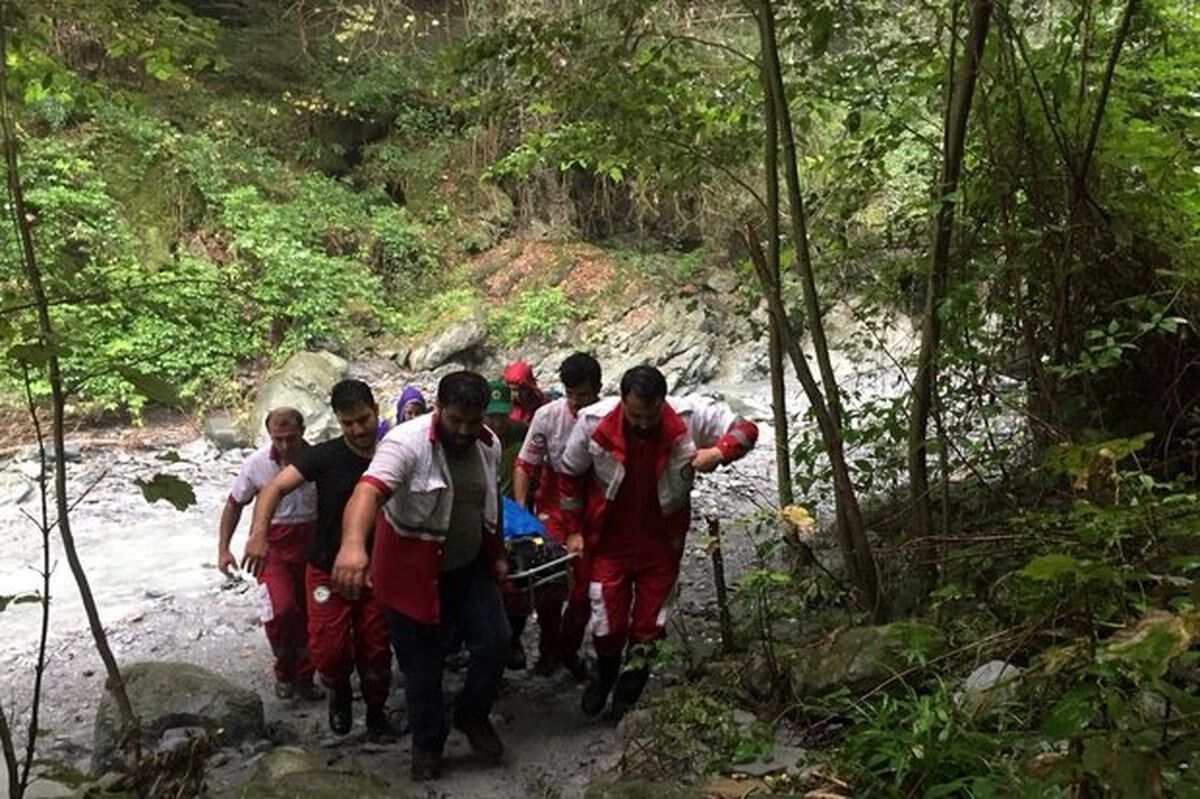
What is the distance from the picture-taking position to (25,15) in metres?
3.32

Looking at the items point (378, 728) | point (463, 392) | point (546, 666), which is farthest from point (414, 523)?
point (546, 666)

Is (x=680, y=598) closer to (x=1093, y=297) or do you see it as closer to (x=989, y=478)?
(x=989, y=478)

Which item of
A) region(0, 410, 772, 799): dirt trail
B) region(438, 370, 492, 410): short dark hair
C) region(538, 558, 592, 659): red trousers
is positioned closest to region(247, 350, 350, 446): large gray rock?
region(0, 410, 772, 799): dirt trail

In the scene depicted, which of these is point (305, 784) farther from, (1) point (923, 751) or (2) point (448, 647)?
(1) point (923, 751)

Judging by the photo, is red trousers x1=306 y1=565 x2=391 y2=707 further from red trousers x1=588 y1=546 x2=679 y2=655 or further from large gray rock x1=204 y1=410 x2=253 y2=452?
large gray rock x1=204 y1=410 x2=253 y2=452

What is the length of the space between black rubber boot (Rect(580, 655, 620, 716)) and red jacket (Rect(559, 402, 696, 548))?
0.57m

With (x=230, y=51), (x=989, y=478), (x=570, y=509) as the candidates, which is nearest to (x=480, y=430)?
(x=570, y=509)

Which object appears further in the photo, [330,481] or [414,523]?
[330,481]

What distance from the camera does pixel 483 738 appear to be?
415 cm

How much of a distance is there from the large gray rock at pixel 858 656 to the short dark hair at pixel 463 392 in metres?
1.61

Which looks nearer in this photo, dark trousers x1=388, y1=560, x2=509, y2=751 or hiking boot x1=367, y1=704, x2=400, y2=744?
dark trousers x1=388, y1=560, x2=509, y2=751

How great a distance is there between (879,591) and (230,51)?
15561mm

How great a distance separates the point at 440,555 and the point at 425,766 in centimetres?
87

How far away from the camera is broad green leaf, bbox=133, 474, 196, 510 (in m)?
2.51
